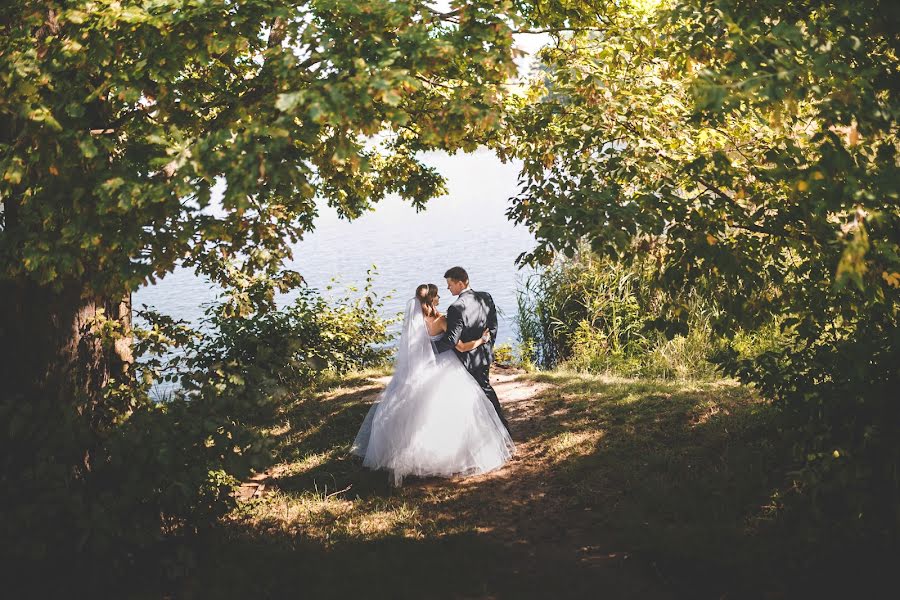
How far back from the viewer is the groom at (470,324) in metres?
7.14

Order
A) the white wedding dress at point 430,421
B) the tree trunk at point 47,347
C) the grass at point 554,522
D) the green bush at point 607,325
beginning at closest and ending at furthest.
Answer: the grass at point 554,522, the tree trunk at point 47,347, the white wedding dress at point 430,421, the green bush at point 607,325

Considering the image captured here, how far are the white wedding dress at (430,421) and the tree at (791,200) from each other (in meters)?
2.03

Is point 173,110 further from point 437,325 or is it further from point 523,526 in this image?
point 523,526

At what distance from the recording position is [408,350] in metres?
7.21

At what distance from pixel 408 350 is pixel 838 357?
161 inches

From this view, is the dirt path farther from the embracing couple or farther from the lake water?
the lake water

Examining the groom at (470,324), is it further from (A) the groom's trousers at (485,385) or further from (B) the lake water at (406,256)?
(B) the lake water at (406,256)

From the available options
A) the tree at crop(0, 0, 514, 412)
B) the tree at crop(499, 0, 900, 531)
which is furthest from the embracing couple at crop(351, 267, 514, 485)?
the tree at crop(0, 0, 514, 412)

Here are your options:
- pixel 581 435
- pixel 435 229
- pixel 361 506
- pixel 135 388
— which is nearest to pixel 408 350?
pixel 361 506

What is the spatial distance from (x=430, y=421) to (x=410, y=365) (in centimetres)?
65

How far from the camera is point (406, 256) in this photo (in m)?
24.8

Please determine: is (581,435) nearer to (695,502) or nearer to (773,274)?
(695,502)

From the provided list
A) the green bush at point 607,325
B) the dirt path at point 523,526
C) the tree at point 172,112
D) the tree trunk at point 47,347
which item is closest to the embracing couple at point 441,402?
the dirt path at point 523,526

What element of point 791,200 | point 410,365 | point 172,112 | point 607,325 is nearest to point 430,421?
point 410,365
